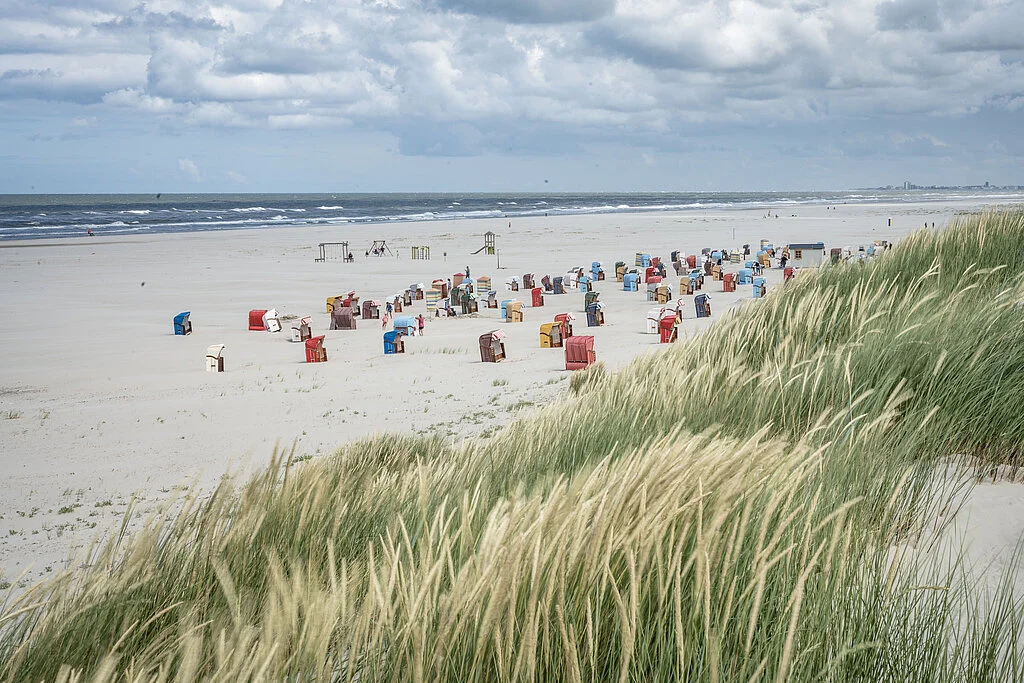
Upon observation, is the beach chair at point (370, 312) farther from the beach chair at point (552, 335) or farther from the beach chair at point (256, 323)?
the beach chair at point (552, 335)

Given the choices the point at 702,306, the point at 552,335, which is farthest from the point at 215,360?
the point at 702,306

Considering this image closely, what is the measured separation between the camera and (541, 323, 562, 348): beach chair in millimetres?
13703

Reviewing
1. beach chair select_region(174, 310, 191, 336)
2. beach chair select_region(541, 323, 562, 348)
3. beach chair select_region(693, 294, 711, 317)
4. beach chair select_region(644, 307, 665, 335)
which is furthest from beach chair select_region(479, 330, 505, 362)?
beach chair select_region(174, 310, 191, 336)

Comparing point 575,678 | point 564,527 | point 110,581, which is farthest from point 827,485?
point 110,581

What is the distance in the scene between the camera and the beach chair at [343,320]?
17016mm

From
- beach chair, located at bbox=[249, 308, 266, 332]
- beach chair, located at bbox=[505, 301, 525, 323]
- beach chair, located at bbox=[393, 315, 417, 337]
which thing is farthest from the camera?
beach chair, located at bbox=[505, 301, 525, 323]

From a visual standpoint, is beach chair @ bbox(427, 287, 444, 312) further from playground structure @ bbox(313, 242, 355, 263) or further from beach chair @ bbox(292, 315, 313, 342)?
playground structure @ bbox(313, 242, 355, 263)

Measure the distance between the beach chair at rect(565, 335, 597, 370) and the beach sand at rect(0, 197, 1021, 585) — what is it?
22cm

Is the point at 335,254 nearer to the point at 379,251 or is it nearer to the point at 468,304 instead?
the point at 379,251

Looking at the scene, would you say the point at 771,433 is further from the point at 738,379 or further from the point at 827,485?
the point at 827,485

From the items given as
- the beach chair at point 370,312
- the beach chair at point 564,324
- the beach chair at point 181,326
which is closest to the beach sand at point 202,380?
the beach chair at point 181,326

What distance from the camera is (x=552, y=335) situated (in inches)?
540

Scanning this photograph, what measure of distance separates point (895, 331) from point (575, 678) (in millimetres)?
3738

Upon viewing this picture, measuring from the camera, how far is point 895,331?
4.48m
